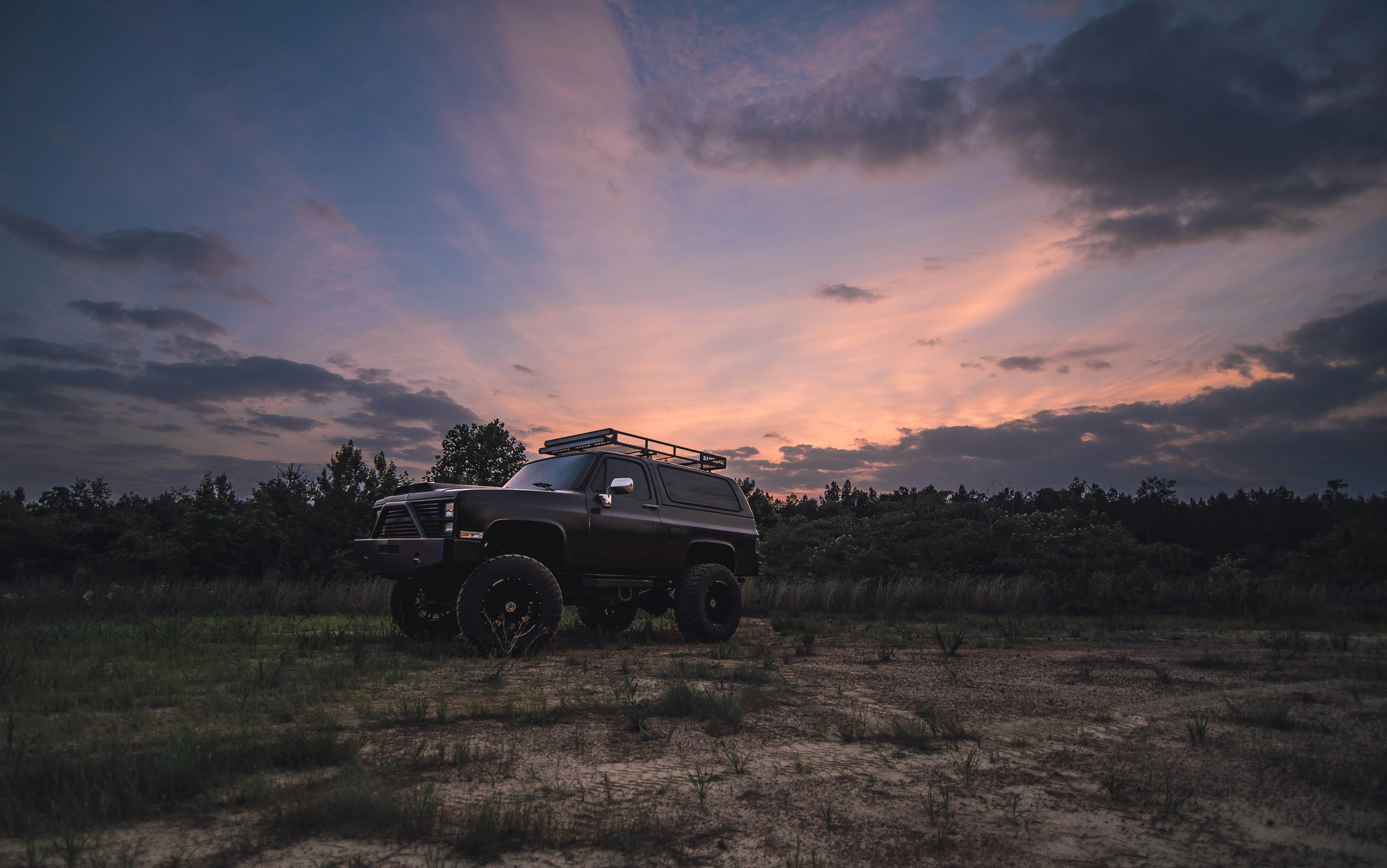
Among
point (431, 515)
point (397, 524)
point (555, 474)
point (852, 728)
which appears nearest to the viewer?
point (852, 728)

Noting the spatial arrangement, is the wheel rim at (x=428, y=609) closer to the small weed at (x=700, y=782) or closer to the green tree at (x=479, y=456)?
the small weed at (x=700, y=782)

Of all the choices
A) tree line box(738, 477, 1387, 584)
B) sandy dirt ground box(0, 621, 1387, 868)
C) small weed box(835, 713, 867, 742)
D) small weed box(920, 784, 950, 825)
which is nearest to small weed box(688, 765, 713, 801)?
sandy dirt ground box(0, 621, 1387, 868)

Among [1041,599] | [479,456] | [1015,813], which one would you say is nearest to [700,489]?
[1015,813]

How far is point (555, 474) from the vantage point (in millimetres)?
8273

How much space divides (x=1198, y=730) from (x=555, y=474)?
6554mm

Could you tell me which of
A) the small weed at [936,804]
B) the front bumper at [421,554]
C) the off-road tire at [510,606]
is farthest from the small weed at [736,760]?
the front bumper at [421,554]

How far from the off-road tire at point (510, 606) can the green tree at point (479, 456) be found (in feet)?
94.4

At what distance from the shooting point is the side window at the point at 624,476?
26.4 feet

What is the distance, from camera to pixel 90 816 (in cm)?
258

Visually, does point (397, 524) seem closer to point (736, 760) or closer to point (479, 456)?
point (736, 760)

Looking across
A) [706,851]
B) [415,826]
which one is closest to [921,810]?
[706,851]

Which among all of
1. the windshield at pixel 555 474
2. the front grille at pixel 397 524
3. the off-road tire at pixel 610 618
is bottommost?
the off-road tire at pixel 610 618

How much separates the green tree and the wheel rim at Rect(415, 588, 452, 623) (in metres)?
27.1

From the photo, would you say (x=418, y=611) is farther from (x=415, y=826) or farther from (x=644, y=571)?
(x=415, y=826)
